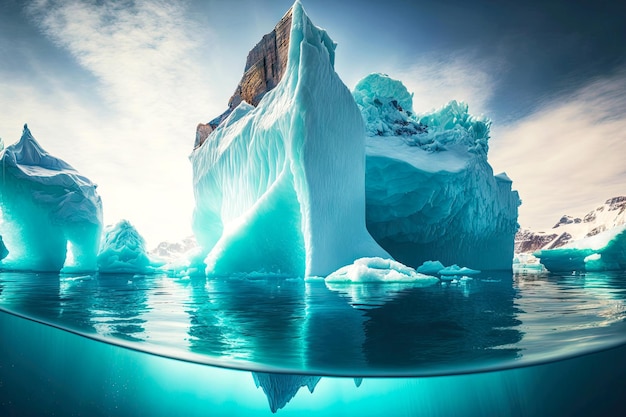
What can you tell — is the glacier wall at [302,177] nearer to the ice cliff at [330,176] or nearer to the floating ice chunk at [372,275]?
the ice cliff at [330,176]

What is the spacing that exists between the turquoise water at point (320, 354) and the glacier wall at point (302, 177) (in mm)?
4804

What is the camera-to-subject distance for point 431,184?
17.7m

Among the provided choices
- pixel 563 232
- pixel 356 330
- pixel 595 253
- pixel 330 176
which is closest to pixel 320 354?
pixel 356 330

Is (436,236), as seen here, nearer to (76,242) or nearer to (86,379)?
(86,379)

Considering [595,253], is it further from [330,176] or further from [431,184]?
[330,176]

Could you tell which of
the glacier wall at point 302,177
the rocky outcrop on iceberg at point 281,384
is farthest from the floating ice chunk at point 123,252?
the rocky outcrop on iceberg at point 281,384

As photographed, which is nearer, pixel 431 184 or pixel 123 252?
pixel 431 184

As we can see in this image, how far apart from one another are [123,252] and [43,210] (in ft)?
15.3

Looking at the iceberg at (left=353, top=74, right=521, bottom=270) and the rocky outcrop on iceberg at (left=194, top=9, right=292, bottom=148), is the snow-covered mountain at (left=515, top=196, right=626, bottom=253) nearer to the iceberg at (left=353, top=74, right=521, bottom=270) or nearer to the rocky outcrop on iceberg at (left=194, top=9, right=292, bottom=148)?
the iceberg at (left=353, top=74, right=521, bottom=270)

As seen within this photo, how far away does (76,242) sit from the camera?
22.3 m

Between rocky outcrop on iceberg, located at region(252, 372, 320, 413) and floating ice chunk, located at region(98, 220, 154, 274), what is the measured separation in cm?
1957

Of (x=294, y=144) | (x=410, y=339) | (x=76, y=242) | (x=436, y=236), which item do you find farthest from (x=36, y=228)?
(x=410, y=339)

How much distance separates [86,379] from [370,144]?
14.6 metres

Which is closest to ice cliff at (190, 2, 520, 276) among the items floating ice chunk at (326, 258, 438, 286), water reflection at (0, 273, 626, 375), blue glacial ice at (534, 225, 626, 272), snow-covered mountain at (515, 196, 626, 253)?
floating ice chunk at (326, 258, 438, 286)
